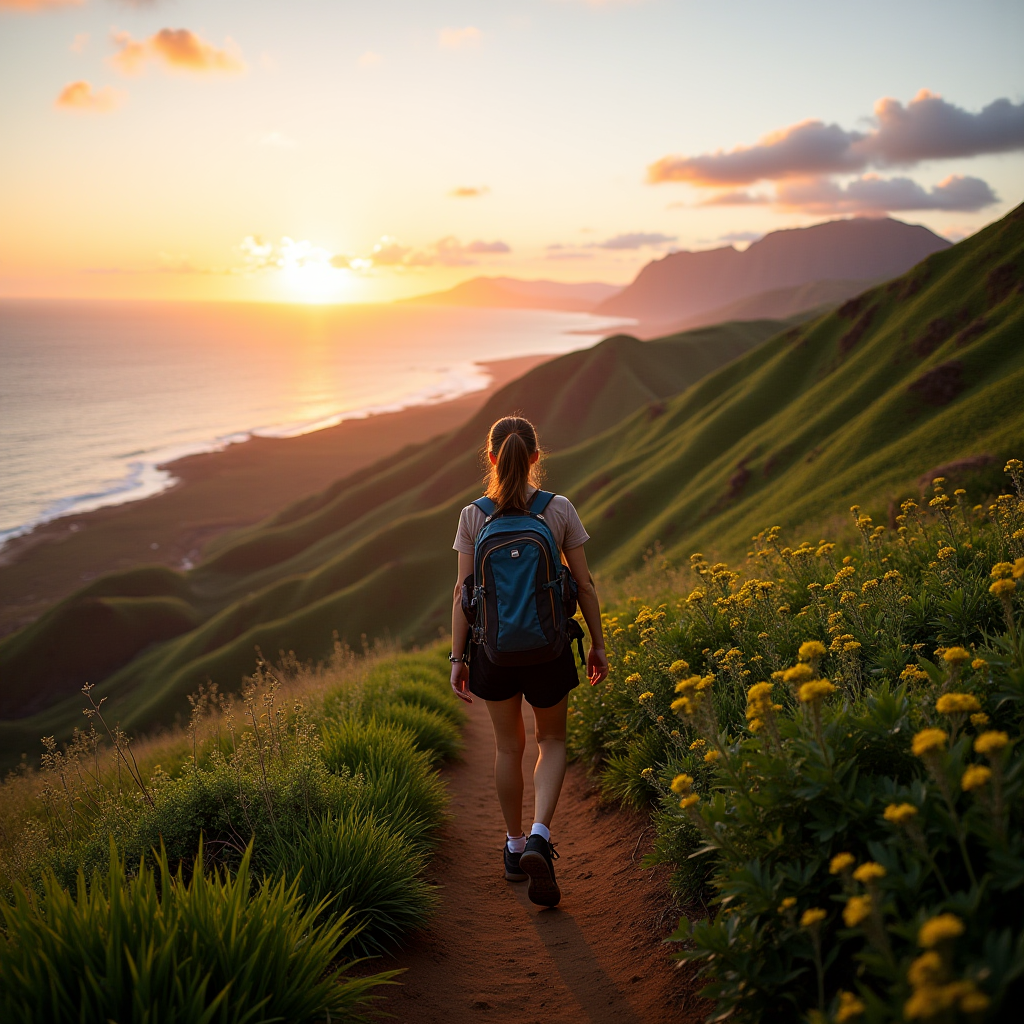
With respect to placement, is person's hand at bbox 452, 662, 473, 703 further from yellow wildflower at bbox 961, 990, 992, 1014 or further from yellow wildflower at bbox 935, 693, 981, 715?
yellow wildflower at bbox 961, 990, 992, 1014

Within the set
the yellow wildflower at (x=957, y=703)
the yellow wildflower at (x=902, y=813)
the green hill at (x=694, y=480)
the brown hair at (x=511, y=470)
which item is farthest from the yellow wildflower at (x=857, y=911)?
the green hill at (x=694, y=480)

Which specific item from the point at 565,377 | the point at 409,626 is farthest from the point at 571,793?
the point at 565,377

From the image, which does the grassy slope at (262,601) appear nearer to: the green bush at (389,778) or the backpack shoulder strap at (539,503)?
the green bush at (389,778)

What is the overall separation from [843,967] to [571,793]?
440 centimetres

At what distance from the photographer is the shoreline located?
6225 centimetres

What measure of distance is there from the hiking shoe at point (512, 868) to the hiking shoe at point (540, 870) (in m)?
0.42

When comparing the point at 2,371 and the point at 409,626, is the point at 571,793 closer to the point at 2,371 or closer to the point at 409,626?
the point at 409,626

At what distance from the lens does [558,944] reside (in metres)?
4.54

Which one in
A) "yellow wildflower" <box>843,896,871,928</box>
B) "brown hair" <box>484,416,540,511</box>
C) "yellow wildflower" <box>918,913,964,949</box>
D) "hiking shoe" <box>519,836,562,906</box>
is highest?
"brown hair" <box>484,416,540,511</box>

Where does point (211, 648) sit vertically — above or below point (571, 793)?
below

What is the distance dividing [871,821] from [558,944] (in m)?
2.54

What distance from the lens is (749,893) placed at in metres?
2.89

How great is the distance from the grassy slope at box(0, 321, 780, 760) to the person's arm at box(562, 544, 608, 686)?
3480cm

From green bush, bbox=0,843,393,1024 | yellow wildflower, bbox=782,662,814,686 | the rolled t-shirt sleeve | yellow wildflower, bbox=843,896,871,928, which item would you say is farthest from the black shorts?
yellow wildflower, bbox=843,896,871,928
